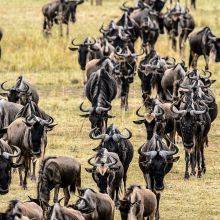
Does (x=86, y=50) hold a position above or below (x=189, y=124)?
below

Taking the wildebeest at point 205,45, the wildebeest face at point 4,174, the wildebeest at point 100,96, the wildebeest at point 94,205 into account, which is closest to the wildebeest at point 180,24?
the wildebeest at point 205,45

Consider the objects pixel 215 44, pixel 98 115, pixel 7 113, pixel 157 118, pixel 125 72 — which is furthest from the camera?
pixel 215 44

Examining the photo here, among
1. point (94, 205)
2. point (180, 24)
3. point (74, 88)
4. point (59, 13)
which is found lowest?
point (74, 88)

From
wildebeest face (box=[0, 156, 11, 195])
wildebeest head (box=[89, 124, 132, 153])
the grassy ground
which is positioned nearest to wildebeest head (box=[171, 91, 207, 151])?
the grassy ground

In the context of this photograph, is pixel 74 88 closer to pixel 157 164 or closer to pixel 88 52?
pixel 88 52

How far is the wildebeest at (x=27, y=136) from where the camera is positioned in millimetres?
21656

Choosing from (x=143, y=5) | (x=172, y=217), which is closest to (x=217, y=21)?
(x=143, y=5)

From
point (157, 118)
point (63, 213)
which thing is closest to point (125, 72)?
point (157, 118)

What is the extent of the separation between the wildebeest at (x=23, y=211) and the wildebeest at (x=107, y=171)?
6.71 feet

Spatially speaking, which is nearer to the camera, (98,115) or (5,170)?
(5,170)

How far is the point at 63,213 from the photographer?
53.8ft

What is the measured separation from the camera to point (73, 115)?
2944 cm

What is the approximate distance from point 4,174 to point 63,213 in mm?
3338

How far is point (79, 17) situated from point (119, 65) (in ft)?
49.7
